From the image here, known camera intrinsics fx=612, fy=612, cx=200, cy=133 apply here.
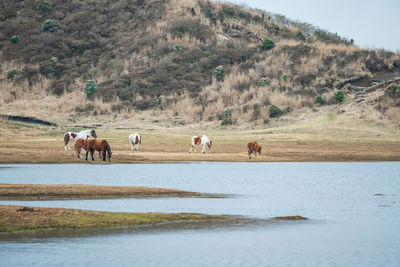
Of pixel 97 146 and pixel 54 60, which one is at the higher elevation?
pixel 54 60

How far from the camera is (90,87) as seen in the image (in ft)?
302

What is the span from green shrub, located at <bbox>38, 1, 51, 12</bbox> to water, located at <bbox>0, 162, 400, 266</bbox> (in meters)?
81.6

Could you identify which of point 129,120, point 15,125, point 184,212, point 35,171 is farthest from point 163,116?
point 184,212

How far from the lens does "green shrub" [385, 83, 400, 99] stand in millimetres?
76781

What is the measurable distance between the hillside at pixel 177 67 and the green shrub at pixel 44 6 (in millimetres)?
211

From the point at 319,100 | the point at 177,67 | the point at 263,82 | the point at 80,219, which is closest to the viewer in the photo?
the point at 80,219

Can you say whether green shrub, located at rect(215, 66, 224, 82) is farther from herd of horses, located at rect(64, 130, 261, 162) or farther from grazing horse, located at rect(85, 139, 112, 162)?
grazing horse, located at rect(85, 139, 112, 162)

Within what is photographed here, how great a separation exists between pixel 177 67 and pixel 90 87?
49.5 feet

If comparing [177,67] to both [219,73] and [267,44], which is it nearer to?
[219,73]

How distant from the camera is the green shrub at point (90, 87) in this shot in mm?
91425

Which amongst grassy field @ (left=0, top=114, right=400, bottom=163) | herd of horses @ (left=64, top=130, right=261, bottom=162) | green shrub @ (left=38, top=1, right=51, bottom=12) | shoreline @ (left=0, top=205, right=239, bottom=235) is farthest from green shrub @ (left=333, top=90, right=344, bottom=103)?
shoreline @ (left=0, top=205, right=239, bottom=235)

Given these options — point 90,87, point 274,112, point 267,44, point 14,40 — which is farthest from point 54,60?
point 274,112

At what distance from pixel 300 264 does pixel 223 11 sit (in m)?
105

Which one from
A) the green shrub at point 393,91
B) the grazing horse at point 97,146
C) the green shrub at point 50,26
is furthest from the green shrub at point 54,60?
the grazing horse at point 97,146
